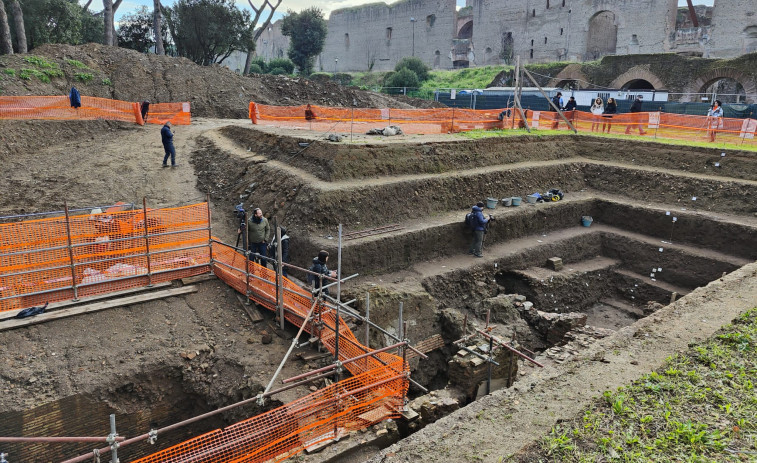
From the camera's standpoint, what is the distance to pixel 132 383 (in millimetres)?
7566

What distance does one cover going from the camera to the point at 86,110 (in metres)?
18.3

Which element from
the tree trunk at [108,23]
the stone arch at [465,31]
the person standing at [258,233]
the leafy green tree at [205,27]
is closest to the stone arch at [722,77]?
the person standing at [258,233]

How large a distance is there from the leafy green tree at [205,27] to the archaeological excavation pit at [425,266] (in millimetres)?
16416

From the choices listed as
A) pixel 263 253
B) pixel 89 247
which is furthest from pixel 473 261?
pixel 89 247

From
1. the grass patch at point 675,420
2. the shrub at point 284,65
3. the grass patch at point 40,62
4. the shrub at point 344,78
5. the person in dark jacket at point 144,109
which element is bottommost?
the grass patch at point 675,420

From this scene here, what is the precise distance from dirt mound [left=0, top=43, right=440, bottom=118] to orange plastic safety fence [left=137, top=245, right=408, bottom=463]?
1612 cm

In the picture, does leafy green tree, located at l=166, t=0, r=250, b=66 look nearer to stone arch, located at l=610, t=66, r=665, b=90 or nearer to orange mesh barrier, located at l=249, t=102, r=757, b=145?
orange mesh barrier, located at l=249, t=102, r=757, b=145

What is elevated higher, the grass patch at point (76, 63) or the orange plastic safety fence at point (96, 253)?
the grass patch at point (76, 63)

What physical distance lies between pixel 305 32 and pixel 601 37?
25.5 meters

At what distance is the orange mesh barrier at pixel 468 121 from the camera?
57.6 feet

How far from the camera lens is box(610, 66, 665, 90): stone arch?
28.1 meters

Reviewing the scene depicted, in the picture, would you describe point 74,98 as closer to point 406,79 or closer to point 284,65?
point 406,79

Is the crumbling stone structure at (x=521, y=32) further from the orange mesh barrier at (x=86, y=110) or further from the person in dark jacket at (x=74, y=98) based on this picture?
the person in dark jacket at (x=74, y=98)

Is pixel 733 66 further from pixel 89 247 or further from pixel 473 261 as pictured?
pixel 89 247
